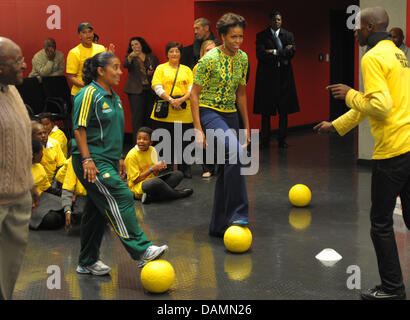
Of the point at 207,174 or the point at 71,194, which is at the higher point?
the point at 71,194

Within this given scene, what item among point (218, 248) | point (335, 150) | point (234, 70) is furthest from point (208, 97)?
point (335, 150)

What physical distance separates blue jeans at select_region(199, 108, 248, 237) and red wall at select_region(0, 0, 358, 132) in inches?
216

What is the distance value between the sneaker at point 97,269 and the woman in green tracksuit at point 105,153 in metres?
0.42

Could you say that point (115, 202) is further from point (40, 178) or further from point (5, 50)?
point (40, 178)

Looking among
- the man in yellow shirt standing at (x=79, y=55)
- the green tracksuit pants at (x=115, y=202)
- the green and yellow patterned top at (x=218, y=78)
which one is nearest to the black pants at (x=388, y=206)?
the green tracksuit pants at (x=115, y=202)

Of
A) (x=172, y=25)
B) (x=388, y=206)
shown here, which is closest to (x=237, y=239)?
(x=388, y=206)

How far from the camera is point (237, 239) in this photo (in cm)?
577

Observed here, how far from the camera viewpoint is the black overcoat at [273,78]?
1166 cm

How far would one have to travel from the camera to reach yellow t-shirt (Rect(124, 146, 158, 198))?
312 inches

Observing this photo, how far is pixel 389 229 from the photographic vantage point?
445 cm

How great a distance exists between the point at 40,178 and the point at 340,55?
10399 millimetres

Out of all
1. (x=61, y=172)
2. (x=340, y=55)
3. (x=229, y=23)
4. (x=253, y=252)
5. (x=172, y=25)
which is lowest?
(x=253, y=252)

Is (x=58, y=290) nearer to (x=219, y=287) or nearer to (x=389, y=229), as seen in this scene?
(x=219, y=287)

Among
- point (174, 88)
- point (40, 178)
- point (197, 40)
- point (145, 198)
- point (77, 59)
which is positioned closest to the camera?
point (40, 178)
